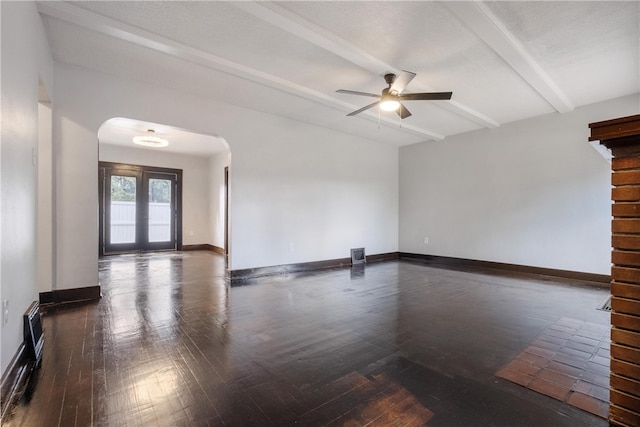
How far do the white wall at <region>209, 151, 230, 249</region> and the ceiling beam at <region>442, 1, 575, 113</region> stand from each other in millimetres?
6323

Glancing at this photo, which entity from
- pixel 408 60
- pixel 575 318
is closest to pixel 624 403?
pixel 575 318

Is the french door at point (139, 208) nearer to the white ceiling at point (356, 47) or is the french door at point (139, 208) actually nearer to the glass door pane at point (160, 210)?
the glass door pane at point (160, 210)

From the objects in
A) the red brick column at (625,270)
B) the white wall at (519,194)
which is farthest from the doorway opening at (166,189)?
the red brick column at (625,270)

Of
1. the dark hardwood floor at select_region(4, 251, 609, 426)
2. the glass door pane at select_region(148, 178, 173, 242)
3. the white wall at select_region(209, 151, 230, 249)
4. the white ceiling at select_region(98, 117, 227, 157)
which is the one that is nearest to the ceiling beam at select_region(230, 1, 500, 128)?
the dark hardwood floor at select_region(4, 251, 609, 426)

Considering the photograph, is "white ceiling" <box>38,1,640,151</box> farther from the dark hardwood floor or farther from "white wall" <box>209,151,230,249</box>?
"white wall" <box>209,151,230,249</box>

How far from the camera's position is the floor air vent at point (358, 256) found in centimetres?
652

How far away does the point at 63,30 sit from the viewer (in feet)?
9.50

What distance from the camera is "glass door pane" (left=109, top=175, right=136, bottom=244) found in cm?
766

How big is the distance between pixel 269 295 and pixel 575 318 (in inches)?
137

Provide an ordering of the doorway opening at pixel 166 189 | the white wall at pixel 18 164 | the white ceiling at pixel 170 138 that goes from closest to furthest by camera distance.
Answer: the white wall at pixel 18 164, the white ceiling at pixel 170 138, the doorway opening at pixel 166 189

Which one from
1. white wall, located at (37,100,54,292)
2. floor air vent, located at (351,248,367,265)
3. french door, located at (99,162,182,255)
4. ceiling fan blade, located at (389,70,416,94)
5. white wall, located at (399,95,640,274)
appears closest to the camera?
ceiling fan blade, located at (389,70,416,94)

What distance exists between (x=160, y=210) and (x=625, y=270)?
363 inches

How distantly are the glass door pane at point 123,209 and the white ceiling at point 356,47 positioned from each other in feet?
16.1

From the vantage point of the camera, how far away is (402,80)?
10.6ft
